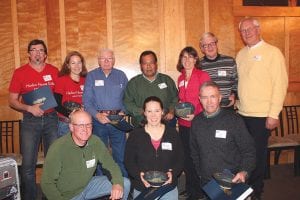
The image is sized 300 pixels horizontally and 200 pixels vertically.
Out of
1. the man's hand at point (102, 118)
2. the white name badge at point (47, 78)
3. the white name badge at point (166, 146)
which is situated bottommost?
the white name badge at point (166, 146)

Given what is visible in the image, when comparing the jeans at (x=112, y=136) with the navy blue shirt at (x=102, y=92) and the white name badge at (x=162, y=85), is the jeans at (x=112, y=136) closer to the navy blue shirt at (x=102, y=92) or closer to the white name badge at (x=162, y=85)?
the navy blue shirt at (x=102, y=92)

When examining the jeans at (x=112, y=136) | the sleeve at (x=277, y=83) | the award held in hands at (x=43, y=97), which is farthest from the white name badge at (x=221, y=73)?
the award held in hands at (x=43, y=97)

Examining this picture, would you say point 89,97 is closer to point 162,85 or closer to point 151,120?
point 162,85

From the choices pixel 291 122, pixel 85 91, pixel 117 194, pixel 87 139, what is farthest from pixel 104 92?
pixel 291 122

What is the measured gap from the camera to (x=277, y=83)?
10.5 ft

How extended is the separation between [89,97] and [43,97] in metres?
0.49

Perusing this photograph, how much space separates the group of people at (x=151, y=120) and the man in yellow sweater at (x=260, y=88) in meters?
0.01

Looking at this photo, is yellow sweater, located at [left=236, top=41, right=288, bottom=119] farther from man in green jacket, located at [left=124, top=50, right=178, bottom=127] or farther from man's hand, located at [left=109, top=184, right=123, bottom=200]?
man's hand, located at [left=109, top=184, right=123, bottom=200]

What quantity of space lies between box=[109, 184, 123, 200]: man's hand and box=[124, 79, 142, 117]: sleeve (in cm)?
99

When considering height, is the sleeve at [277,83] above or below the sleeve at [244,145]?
above

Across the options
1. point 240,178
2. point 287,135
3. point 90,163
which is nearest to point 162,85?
point 90,163

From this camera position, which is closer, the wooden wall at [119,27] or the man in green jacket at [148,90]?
the man in green jacket at [148,90]

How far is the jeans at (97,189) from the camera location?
2667 millimetres

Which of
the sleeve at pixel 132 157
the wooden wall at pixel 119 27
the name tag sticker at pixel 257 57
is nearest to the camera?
the sleeve at pixel 132 157
